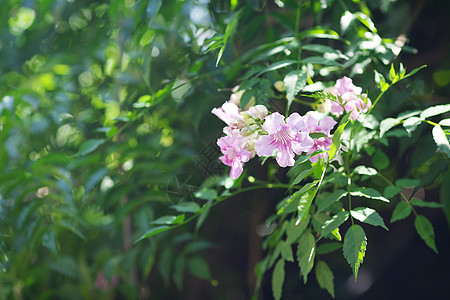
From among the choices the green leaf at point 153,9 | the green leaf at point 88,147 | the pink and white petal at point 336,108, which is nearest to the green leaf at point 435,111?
the pink and white petal at point 336,108

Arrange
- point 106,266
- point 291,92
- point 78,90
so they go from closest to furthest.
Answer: point 291,92 → point 106,266 → point 78,90

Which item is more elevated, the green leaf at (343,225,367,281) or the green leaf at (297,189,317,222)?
the green leaf at (297,189,317,222)

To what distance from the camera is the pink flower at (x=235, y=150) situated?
667 millimetres

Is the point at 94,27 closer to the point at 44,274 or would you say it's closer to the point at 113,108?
the point at 113,108

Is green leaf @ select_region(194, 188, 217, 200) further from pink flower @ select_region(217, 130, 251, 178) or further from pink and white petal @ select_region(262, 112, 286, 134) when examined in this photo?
pink and white petal @ select_region(262, 112, 286, 134)

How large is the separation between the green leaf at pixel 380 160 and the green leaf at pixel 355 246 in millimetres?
268

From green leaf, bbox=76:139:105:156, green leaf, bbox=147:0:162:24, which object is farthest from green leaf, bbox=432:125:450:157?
green leaf, bbox=76:139:105:156

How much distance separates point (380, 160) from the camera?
0.84 meters

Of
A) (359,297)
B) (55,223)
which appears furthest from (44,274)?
(359,297)

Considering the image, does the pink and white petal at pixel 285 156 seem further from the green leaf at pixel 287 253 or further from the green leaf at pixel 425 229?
the green leaf at pixel 425 229

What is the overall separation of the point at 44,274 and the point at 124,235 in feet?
1.06

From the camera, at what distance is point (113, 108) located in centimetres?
129

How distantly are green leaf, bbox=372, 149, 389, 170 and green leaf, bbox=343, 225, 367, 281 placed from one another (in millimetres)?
268

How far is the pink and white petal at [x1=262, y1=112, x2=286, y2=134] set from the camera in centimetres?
62
